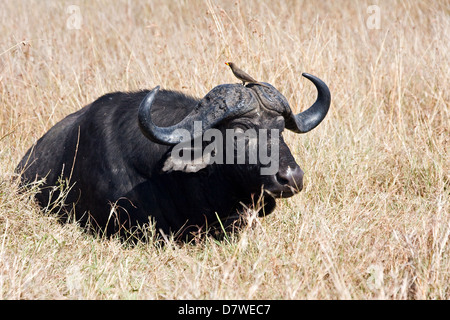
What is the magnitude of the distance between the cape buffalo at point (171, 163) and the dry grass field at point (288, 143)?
233 millimetres

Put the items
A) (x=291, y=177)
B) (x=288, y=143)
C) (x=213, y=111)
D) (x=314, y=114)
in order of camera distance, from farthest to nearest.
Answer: (x=288, y=143) < (x=314, y=114) < (x=213, y=111) < (x=291, y=177)

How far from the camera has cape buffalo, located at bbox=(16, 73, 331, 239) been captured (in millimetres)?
4590

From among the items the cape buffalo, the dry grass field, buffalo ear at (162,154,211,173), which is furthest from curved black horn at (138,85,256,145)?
the dry grass field

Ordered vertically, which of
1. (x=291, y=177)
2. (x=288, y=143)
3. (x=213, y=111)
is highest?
(x=213, y=111)

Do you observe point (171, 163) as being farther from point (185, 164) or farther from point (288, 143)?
point (288, 143)

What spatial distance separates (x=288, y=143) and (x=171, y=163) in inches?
66.9

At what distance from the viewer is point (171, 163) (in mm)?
4668

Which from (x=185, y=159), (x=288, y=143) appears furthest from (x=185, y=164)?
(x=288, y=143)

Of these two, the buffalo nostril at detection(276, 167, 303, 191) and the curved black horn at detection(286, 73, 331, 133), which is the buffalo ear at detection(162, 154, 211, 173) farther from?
the curved black horn at detection(286, 73, 331, 133)

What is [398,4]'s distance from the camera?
9.94m

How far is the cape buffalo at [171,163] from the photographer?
15.1ft

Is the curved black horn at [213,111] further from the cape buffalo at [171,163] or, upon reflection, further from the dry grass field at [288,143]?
the dry grass field at [288,143]

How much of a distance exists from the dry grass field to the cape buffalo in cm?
23

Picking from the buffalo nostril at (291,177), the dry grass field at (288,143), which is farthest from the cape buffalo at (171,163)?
the dry grass field at (288,143)
